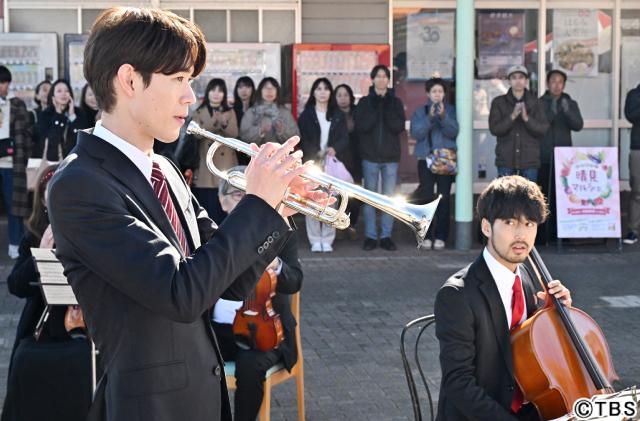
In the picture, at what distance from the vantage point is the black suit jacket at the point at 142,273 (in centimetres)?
224

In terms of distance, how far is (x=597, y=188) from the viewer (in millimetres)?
11391

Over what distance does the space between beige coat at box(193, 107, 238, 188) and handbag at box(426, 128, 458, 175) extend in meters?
2.13

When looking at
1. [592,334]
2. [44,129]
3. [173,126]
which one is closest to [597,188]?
[44,129]

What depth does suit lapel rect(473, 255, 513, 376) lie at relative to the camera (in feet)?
12.5

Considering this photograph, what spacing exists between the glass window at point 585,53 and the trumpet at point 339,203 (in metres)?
10.7

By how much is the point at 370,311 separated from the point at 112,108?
6085 mm

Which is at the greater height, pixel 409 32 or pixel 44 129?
pixel 409 32

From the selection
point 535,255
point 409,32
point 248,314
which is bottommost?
point 248,314

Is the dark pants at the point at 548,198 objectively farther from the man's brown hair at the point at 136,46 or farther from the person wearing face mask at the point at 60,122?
the man's brown hair at the point at 136,46

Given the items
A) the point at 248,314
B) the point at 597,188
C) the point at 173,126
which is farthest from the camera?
the point at 597,188

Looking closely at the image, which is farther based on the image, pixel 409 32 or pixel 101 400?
pixel 409 32

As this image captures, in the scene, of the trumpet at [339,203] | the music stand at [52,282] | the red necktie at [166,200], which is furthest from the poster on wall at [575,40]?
the red necktie at [166,200]

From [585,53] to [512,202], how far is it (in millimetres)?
10119

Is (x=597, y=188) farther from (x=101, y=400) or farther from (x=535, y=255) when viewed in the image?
(x=101, y=400)
